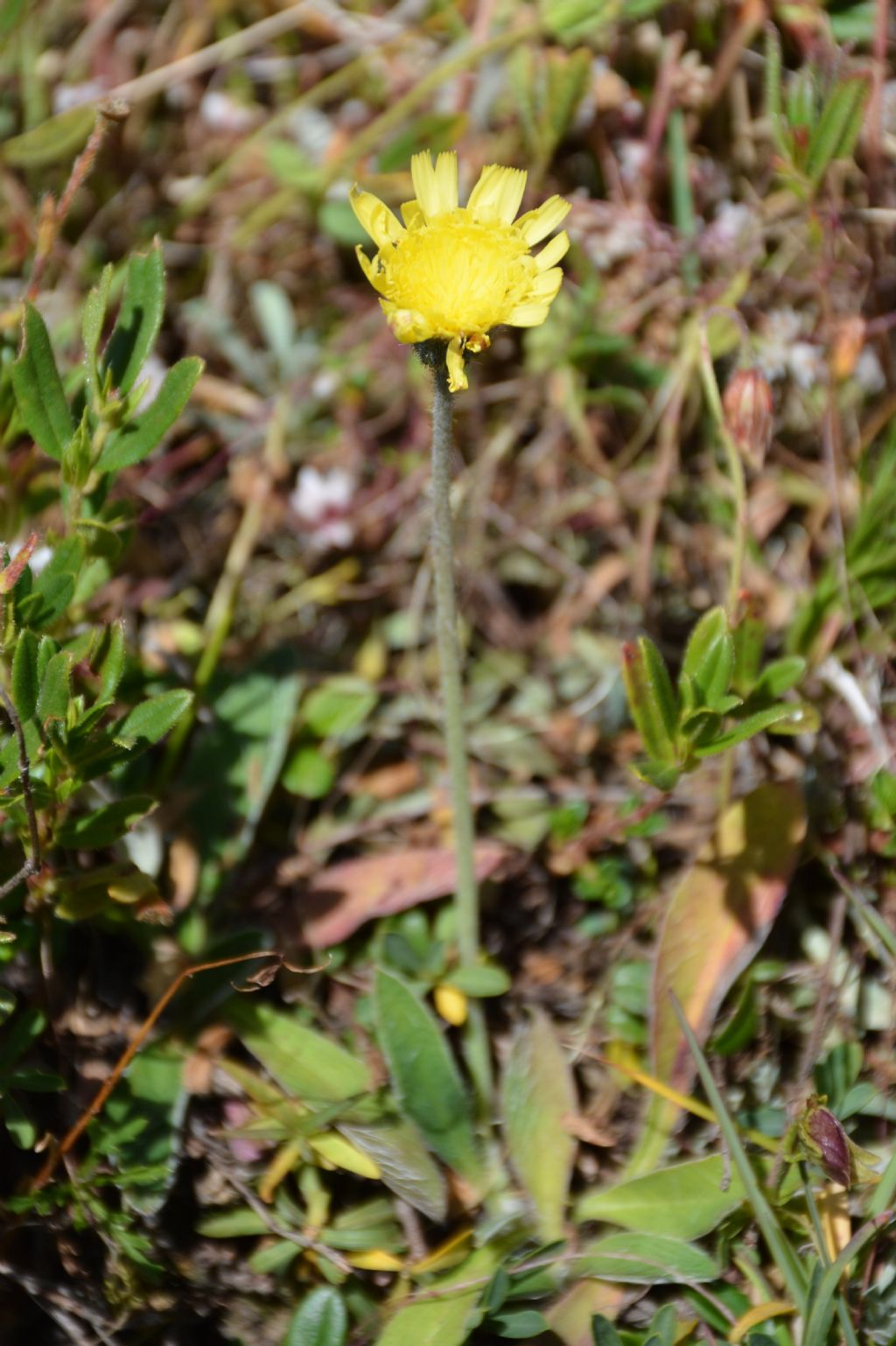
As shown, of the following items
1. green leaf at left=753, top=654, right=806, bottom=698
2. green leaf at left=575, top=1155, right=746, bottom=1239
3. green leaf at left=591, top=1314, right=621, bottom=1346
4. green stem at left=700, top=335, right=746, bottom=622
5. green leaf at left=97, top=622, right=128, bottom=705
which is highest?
green leaf at left=97, top=622, right=128, bottom=705

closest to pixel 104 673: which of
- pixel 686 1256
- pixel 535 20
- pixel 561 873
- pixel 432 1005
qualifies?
pixel 432 1005

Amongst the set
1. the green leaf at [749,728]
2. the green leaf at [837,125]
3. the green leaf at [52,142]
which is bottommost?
the green leaf at [749,728]

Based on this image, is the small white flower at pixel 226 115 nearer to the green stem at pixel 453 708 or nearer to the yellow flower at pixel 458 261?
the yellow flower at pixel 458 261

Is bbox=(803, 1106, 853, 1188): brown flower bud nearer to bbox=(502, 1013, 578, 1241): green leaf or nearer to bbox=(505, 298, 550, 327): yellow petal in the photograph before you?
bbox=(502, 1013, 578, 1241): green leaf

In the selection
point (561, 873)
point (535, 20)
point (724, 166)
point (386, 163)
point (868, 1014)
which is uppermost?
point (535, 20)

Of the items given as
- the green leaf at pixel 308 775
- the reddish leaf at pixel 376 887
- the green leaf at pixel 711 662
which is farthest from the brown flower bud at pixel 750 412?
the green leaf at pixel 308 775

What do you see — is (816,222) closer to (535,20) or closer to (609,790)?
(535,20)

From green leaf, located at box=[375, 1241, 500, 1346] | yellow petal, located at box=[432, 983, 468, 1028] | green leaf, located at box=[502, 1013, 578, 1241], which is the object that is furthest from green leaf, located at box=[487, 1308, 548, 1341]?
yellow petal, located at box=[432, 983, 468, 1028]
